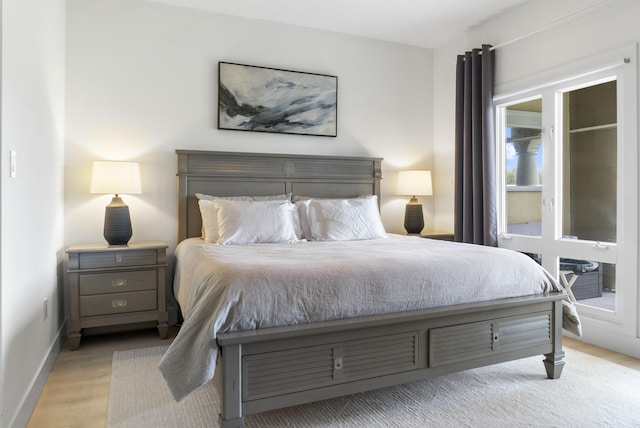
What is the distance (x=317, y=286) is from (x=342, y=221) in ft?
5.57

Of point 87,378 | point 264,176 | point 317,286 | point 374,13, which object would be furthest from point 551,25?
point 87,378

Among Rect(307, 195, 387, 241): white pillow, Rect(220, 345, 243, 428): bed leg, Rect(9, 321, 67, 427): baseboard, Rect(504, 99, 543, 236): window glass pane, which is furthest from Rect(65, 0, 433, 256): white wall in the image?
Rect(220, 345, 243, 428): bed leg

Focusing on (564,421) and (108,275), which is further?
(108,275)

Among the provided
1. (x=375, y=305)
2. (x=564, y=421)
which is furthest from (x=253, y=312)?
(x=564, y=421)

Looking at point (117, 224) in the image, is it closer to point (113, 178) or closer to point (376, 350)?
point (113, 178)

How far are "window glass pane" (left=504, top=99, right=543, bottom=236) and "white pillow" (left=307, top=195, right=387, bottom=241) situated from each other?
1311 mm

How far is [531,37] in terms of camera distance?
3736 millimetres

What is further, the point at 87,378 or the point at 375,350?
the point at 87,378

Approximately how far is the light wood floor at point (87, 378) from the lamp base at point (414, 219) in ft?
5.50

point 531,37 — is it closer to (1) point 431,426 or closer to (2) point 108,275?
(1) point 431,426

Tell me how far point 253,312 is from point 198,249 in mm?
1182

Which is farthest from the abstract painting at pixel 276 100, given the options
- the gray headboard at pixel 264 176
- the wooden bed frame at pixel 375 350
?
the wooden bed frame at pixel 375 350

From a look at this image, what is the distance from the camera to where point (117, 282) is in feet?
10.7

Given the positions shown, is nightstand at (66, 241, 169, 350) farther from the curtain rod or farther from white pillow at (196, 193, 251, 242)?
the curtain rod
